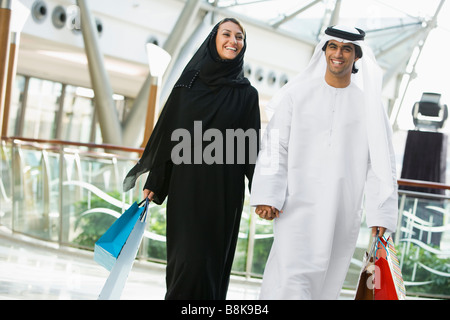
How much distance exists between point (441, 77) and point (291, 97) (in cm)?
1621

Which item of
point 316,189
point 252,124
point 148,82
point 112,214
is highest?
point 148,82

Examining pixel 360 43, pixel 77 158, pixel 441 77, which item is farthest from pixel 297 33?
pixel 360 43

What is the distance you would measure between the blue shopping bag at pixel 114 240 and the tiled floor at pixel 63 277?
110cm

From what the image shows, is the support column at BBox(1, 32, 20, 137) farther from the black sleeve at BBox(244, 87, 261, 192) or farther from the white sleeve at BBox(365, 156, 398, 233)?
the white sleeve at BBox(365, 156, 398, 233)

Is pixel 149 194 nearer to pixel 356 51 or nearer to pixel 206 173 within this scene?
pixel 206 173

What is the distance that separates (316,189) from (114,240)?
3.18 ft

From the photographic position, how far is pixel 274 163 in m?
2.88

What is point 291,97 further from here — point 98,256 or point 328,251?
point 98,256

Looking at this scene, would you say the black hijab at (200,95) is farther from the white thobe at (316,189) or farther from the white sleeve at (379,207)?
the white sleeve at (379,207)

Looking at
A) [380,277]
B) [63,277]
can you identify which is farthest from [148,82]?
[380,277]

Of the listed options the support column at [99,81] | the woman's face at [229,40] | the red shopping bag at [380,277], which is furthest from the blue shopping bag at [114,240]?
the support column at [99,81]

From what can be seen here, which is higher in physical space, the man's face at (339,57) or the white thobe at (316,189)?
the man's face at (339,57)

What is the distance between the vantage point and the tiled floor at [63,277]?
429 cm

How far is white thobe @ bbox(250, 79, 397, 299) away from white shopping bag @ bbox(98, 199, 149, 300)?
2.06 feet
